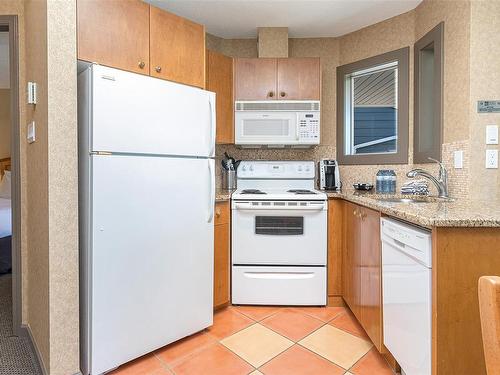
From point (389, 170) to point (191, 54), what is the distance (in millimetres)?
1881

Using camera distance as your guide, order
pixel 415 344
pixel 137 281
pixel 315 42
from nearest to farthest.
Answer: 1. pixel 415 344
2. pixel 137 281
3. pixel 315 42

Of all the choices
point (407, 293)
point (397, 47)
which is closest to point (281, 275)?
point (407, 293)

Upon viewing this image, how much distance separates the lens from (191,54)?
1892 millimetres

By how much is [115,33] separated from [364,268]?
201 cm

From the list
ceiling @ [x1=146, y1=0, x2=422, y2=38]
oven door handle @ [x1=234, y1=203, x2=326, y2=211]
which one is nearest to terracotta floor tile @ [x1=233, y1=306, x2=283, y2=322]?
oven door handle @ [x1=234, y1=203, x2=326, y2=211]

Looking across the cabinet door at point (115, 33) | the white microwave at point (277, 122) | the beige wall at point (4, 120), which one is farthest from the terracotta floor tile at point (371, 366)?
the beige wall at point (4, 120)

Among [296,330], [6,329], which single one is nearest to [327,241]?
[296,330]

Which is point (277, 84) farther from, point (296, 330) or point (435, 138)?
point (296, 330)

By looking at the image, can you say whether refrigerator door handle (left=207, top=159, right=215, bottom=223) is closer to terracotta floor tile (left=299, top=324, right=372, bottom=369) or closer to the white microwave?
the white microwave

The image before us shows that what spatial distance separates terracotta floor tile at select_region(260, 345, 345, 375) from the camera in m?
1.57

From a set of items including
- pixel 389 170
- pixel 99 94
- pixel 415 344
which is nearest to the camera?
pixel 415 344

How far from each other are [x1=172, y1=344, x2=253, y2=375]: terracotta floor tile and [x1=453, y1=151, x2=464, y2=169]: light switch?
1.79 metres

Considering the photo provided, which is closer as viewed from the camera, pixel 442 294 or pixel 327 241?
pixel 442 294

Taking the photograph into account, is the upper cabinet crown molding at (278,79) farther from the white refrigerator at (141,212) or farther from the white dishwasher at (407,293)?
the white dishwasher at (407,293)
